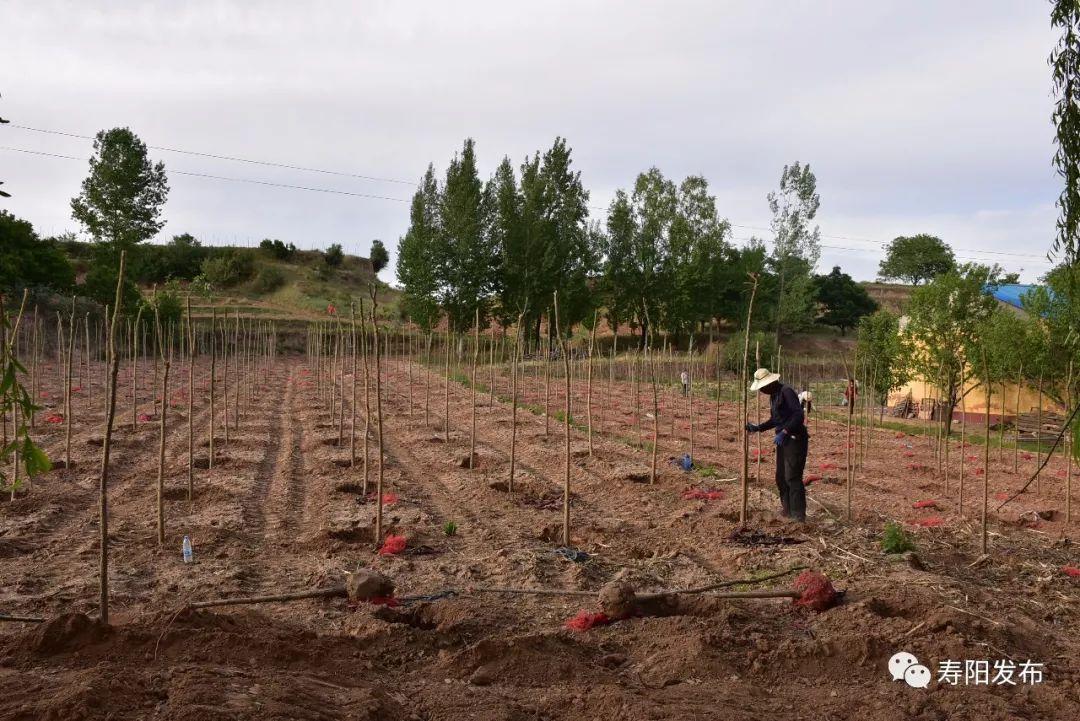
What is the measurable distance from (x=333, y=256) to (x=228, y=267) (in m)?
8.44

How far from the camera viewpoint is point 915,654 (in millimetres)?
4203

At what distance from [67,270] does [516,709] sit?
28589mm

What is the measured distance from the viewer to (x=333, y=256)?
55250mm

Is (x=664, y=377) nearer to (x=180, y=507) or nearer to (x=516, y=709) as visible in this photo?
(x=180, y=507)

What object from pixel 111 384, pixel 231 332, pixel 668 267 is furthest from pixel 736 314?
pixel 111 384

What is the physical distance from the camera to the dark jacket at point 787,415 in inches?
285

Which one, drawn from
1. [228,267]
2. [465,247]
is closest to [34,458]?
[465,247]

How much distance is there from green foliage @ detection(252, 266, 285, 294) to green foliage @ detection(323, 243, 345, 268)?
5.06 meters

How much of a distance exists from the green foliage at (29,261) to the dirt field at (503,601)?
15.9 metres

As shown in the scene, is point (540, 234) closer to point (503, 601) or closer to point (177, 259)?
point (177, 259)

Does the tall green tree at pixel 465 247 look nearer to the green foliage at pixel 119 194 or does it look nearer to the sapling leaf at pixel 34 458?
the green foliage at pixel 119 194

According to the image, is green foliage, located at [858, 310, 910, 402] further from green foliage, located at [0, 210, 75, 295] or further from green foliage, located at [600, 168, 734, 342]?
green foliage, located at [0, 210, 75, 295]

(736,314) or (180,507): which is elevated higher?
(736,314)

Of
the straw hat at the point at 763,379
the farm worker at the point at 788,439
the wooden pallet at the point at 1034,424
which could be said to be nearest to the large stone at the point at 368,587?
the farm worker at the point at 788,439
